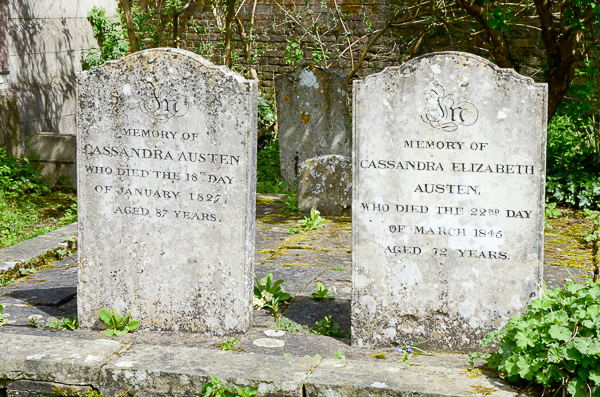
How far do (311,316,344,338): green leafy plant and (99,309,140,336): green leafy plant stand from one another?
3.27 ft

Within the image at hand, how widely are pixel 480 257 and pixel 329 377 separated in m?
1.10

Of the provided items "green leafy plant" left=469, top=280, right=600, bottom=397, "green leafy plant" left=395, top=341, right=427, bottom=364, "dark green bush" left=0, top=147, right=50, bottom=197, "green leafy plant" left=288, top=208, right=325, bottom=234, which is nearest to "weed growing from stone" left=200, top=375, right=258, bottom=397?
"green leafy plant" left=395, top=341, right=427, bottom=364

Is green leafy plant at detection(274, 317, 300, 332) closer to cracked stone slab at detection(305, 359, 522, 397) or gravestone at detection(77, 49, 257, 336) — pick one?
gravestone at detection(77, 49, 257, 336)

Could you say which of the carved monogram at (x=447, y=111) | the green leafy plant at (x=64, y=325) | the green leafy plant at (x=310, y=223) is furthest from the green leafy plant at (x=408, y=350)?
the green leafy plant at (x=310, y=223)

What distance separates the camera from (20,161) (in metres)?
8.40

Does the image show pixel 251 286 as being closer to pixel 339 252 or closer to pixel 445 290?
pixel 445 290

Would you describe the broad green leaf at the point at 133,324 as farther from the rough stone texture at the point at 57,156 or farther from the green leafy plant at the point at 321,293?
the rough stone texture at the point at 57,156

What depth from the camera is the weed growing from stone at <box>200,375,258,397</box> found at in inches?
106

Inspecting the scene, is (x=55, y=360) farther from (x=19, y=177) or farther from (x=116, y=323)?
(x=19, y=177)

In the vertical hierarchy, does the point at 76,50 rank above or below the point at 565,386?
above

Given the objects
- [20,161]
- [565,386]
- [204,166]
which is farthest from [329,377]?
[20,161]

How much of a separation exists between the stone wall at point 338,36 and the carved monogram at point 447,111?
8.24 m

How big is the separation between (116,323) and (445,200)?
1915 mm

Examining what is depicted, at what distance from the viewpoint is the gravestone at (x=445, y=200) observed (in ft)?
10.6
